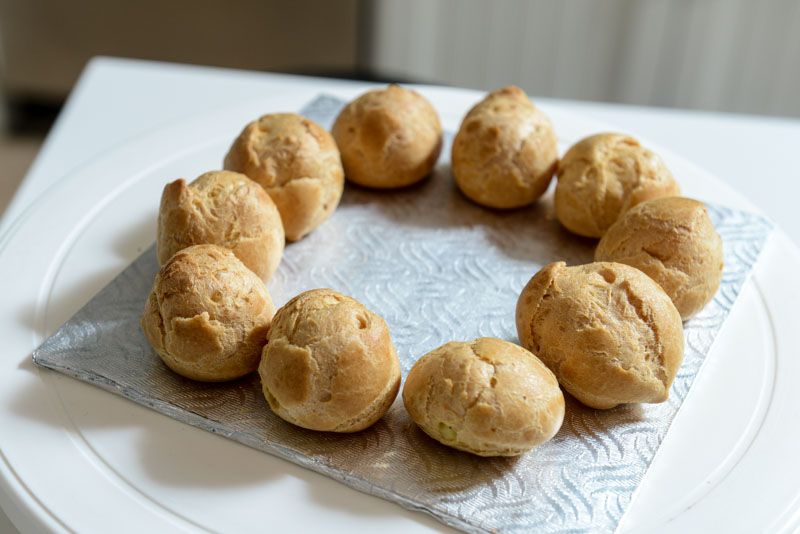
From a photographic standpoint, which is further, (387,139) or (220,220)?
(387,139)

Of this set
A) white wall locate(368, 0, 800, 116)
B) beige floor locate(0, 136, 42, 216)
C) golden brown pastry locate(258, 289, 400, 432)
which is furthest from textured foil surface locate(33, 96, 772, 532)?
beige floor locate(0, 136, 42, 216)

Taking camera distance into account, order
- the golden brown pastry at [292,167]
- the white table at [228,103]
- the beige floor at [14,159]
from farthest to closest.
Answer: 1. the beige floor at [14,159]
2. the white table at [228,103]
3. the golden brown pastry at [292,167]

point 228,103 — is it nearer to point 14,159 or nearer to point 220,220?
point 220,220

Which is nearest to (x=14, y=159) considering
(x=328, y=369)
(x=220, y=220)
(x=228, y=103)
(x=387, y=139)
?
(x=228, y=103)

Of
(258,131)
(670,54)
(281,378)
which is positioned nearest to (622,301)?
(281,378)

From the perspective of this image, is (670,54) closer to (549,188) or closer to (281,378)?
(549,188)

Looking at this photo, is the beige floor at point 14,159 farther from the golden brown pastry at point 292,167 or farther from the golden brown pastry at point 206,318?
the golden brown pastry at point 206,318

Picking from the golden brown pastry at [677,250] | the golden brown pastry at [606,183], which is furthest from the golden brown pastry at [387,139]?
the golden brown pastry at [677,250]
